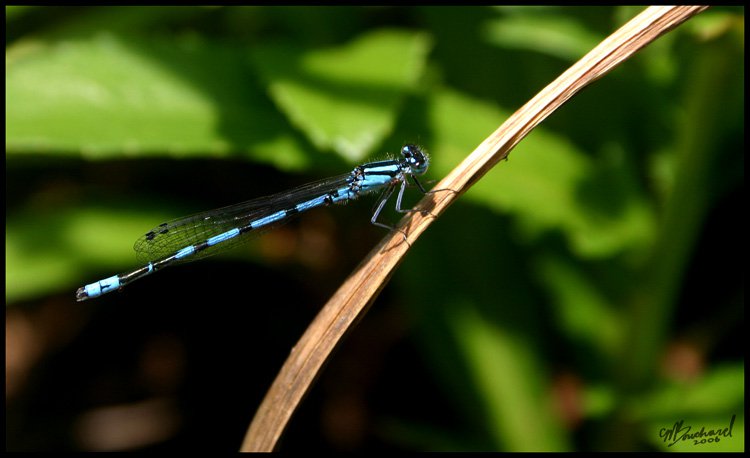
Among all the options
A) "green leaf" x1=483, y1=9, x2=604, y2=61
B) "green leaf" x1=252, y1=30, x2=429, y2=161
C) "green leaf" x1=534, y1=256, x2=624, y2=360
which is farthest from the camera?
"green leaf" x1=534, y1=256, x2=624, y2=360

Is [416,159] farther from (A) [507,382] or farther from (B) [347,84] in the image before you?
(A) [507,382]

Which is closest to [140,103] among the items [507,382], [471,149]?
[471,149]

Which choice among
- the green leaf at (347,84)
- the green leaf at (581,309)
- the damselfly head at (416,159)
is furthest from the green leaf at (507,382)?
the green leaf at (347,84)

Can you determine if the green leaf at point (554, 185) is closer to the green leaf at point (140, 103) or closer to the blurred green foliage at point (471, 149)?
the blurred green foliage at point (471, 149)

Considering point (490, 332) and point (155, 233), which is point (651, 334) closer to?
point (490, 332)

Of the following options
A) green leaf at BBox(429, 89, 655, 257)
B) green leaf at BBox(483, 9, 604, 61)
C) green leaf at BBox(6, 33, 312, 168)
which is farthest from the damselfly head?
green leaf at BBox(483, 9, 604, 61)

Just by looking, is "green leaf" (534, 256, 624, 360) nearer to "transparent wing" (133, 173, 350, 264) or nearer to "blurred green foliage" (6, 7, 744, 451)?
"blurred green foliage" (6, 7, 744, 451)

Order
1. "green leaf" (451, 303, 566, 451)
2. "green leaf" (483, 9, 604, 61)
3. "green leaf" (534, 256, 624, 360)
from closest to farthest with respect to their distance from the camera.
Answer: "green leaf" (483, 9, 604, 61)
"green leaf" (534, 256, 624, 360)
"green leaf" (451, 303, 566, 451)
